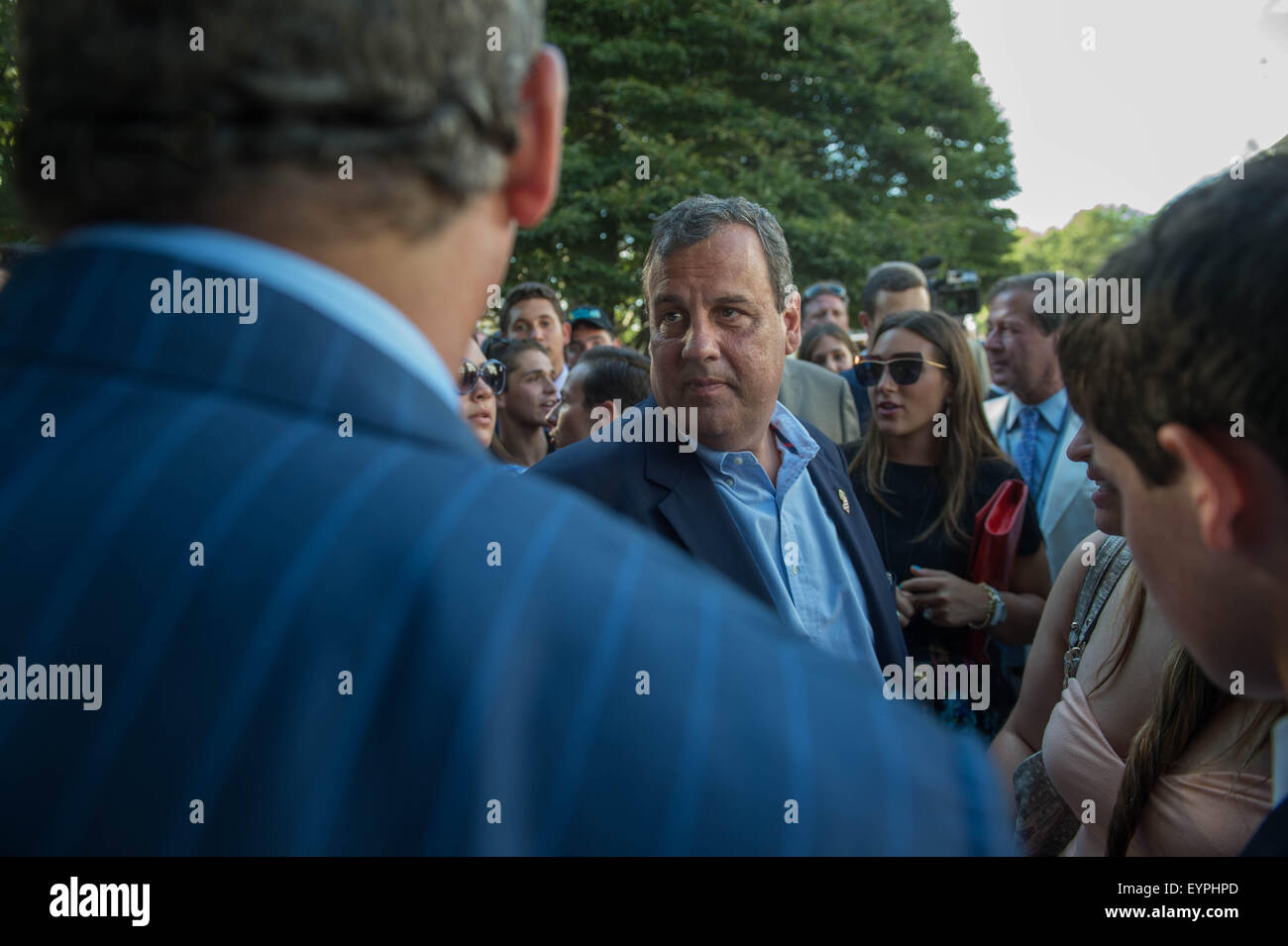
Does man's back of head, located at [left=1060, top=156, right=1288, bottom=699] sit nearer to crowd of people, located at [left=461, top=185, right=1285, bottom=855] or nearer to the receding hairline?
crowd of people, located at [left=461, top=185, right=1285, bottom=855]

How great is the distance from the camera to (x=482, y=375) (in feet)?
15.5

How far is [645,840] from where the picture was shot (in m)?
0.71

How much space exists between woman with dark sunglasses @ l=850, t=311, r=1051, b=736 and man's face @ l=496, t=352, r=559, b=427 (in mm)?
1849

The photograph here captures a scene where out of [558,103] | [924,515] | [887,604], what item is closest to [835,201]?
[924,515]

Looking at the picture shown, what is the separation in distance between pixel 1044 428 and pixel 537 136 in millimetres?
5208

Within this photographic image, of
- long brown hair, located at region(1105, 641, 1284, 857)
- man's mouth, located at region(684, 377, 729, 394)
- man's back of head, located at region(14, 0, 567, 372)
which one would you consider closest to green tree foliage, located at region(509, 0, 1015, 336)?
man's mouth, located at region(684, 377, 729, 394)

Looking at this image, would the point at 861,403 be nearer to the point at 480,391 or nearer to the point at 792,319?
the point at 480,391

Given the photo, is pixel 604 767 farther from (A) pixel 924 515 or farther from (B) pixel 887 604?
(A) pixel 924 515

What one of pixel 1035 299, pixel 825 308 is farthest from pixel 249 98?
pixel 825 308

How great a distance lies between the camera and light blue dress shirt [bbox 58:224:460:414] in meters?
0.76

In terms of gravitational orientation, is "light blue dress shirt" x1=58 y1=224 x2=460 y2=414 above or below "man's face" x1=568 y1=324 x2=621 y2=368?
below

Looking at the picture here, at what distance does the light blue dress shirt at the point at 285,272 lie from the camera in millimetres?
763

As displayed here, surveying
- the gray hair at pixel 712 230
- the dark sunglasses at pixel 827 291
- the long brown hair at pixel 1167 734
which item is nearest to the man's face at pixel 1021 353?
the gray hair at pixel 712 230

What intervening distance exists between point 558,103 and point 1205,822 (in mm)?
1812
